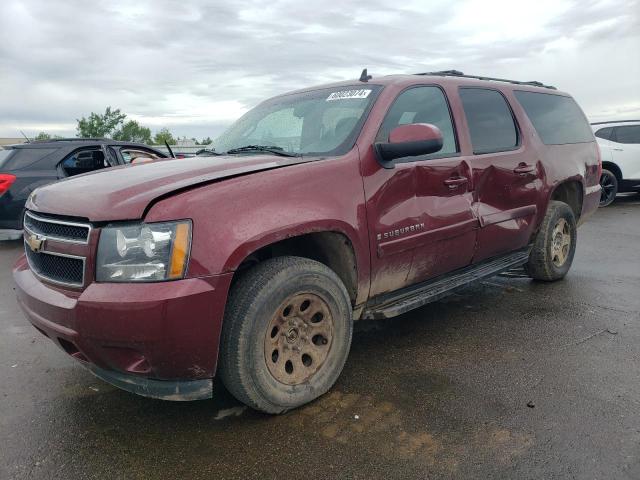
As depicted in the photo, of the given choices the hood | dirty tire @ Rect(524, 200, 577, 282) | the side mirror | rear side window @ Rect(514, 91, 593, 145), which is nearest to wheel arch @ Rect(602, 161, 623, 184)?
rear side window @ Rect(514, 91, 593, 145)

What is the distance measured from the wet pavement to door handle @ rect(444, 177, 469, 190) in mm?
1119

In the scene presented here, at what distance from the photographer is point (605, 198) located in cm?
1098

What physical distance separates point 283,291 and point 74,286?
97 centimetres

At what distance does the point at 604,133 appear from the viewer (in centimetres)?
1113

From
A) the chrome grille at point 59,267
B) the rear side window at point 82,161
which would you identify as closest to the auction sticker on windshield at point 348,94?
the chrome grille at point 59,267

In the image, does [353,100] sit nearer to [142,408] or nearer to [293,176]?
[293,176]

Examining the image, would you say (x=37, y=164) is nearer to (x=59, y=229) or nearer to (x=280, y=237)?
(x=59, y=229)

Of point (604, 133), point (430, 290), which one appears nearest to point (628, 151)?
point (604, 133)

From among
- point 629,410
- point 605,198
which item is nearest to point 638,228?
point 605,198

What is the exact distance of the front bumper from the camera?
2.20m

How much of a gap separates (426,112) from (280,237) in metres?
1.71

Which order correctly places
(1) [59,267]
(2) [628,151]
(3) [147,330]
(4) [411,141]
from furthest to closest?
(2) [628,151]
(4) [411,141]
(1) [59,267]
(3) [147,330]

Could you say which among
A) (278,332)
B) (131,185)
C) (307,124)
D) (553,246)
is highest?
(307,124)

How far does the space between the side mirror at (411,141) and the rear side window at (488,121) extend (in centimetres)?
97
